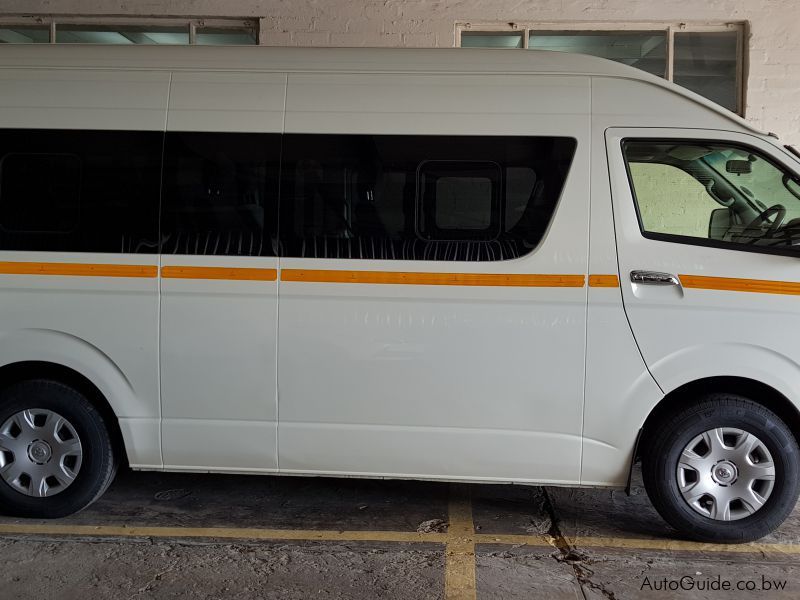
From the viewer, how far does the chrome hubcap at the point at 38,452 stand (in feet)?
14.3

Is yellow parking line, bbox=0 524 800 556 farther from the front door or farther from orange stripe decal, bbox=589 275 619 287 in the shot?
orange stripe decal, bbox=589 275 619 287

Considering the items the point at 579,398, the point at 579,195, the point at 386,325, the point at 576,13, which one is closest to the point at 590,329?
the point at 579,398

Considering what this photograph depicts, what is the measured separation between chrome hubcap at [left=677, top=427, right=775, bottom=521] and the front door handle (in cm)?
84

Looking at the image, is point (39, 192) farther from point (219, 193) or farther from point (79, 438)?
point (79, 438)

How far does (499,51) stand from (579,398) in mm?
2021

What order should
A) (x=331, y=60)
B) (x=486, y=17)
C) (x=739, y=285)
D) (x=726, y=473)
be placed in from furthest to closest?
(x=486, y=17) → (x=331, y=60) → (x=726, y=473) → (x=739, y=285)

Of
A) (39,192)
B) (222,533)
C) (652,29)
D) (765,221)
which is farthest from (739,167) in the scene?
(652,29)

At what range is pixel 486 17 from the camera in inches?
316

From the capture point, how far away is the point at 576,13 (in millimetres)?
7984

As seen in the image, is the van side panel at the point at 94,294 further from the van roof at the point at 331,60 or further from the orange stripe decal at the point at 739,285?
the orange stripe decal at the point at 739,285

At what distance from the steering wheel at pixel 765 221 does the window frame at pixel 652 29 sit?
13.9ft

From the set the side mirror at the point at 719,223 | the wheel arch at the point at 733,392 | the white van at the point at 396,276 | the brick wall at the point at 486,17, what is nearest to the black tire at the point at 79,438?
the white van at the point at 396,276

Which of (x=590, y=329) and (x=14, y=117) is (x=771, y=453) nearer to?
(x=590, y=329)

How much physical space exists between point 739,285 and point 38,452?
159 inches
